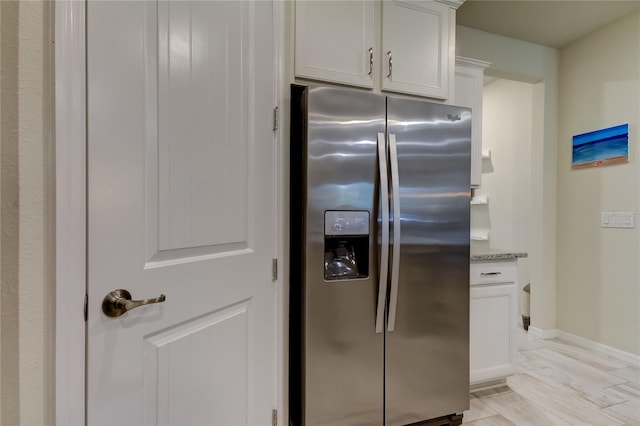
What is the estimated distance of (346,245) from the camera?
160cm

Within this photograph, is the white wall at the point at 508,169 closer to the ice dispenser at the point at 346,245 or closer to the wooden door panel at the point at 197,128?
the ice dispenser at the point at 346,245

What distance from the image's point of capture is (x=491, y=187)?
383cm

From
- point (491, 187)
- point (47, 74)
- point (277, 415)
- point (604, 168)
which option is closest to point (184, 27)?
point (47, 74)

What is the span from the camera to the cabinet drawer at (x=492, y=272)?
2.01 m

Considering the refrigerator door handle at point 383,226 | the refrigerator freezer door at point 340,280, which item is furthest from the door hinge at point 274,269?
the refrigerator door handle at point 383,226

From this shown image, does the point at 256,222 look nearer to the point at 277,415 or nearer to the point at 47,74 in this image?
the point at 47,74

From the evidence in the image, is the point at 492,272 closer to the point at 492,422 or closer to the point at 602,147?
the point at 492,422

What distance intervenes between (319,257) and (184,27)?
982 millimetres

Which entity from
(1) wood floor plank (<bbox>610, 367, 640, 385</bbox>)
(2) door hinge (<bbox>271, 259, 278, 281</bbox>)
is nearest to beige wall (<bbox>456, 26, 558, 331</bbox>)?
(1) wood floor plank (<bbox>610, 367, 640, 385</bbox>)

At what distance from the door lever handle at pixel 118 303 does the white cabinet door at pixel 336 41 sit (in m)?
1.20

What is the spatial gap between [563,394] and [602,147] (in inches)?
77.8

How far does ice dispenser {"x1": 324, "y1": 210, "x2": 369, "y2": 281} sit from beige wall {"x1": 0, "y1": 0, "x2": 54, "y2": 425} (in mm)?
998

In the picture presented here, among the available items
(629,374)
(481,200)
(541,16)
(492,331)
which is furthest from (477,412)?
(541,16)

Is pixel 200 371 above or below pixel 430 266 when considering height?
below
